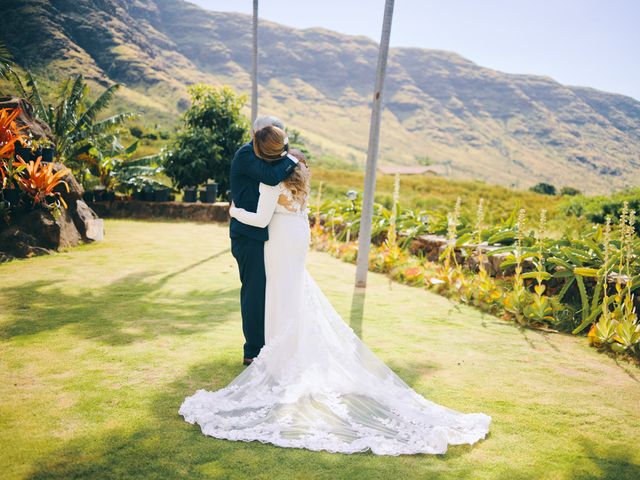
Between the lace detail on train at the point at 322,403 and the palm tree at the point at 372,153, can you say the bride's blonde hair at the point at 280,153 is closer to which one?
the lace detail on train at the point at 322,403

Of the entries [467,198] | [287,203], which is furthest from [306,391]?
[467,198]

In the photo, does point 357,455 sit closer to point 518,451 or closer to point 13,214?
point 518,451

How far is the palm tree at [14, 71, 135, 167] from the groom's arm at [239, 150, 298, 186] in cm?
1193

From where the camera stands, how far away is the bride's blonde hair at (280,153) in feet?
13.1

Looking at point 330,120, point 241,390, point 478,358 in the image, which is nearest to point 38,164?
point 241,390

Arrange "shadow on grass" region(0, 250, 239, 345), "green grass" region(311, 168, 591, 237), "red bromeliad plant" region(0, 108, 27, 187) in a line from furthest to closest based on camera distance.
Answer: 1. "green grass" region(311, 168, 591, 237)
2. "red bromeliad plant" region(0, 108, 27, 187)
3. "shadow on grass" region(0, 250, 239, 345)

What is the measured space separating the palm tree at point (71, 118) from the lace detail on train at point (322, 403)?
41.1 ft

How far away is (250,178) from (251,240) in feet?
1.67

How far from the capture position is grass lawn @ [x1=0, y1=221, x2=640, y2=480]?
2.90m

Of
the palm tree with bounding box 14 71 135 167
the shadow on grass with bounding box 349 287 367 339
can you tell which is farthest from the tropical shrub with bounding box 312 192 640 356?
the palm tree with bounding box 14 71 135 167

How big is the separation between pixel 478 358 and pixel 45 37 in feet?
261

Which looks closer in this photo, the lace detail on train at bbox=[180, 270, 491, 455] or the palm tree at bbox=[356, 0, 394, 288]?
the lace detail on train at bbox=[180, 270, 491, 455]

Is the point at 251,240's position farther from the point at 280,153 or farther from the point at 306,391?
the point at 306,391

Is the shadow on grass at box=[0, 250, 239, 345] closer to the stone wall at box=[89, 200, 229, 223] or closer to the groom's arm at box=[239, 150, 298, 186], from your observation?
the groom's arm at box=[239, 150, 298, 186]
